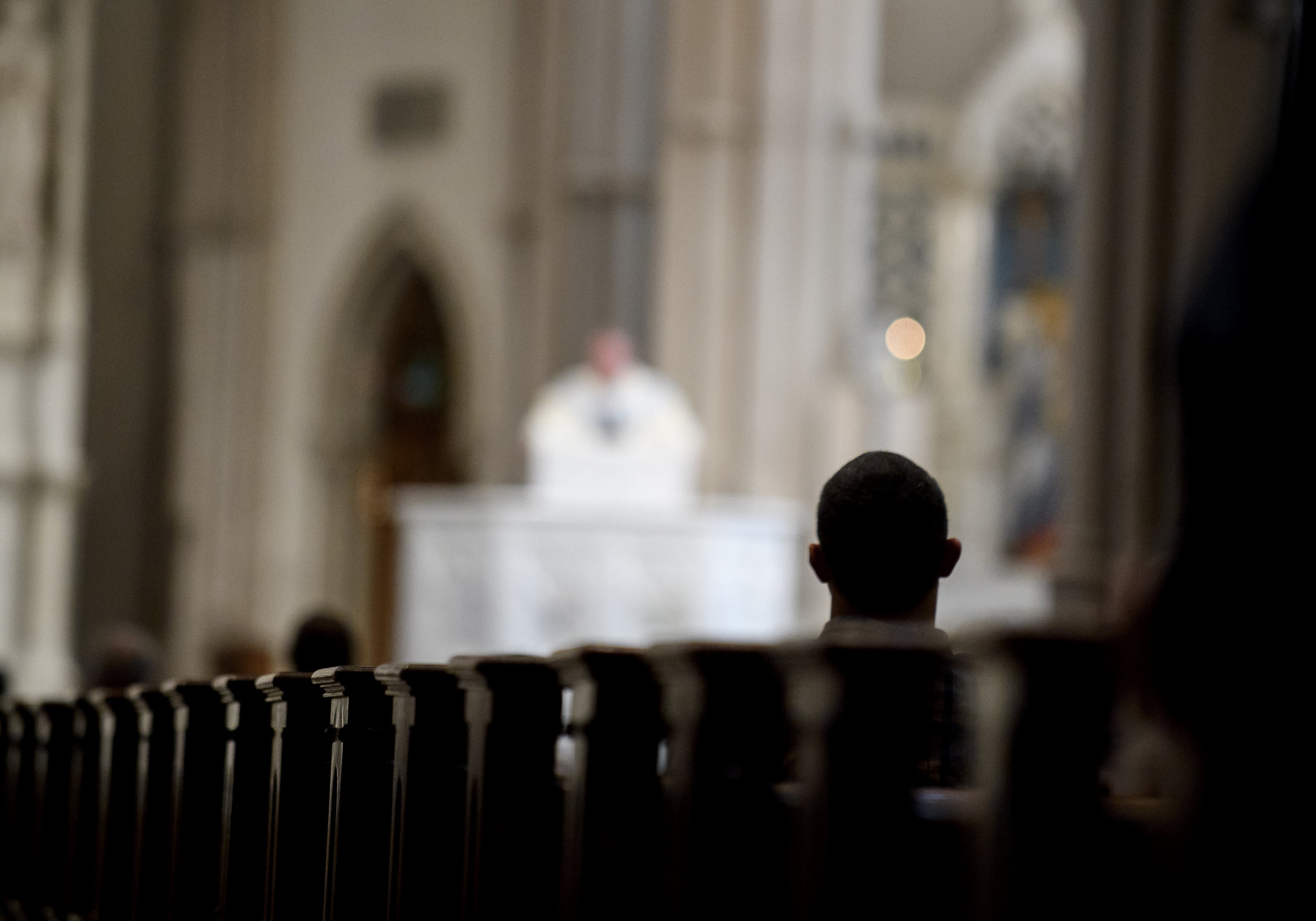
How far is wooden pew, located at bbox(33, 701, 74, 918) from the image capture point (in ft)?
12.9

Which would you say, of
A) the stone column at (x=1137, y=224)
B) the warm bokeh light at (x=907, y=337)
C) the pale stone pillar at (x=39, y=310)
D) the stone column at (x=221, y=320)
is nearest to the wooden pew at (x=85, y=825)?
the stone column at (x=1137, y=224)

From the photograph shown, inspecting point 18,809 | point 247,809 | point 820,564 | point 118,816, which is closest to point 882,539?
point 820,564

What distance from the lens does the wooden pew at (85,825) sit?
374 centimetres

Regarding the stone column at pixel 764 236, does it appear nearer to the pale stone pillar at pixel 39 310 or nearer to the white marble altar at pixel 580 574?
the white marble altar at pixel 580 574

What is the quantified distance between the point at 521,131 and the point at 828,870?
12996mm

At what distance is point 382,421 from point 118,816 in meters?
12.3

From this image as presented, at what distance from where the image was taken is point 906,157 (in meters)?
17.7

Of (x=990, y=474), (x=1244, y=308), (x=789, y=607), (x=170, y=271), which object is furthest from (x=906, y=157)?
(x=1244, y=308)

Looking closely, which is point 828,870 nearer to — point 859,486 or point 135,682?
point 859,486

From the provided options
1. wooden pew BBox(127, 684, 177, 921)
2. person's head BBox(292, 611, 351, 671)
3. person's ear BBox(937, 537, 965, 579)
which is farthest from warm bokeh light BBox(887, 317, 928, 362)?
person's ear BBox(937, 537, 965, 579)

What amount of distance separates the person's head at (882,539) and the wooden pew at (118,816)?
187 centimetres

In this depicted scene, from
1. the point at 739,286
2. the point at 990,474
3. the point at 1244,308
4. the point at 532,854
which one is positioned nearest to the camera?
the point at 1244,308

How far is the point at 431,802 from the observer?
2314 millimetres

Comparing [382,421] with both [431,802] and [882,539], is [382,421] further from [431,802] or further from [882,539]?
[882,539]
